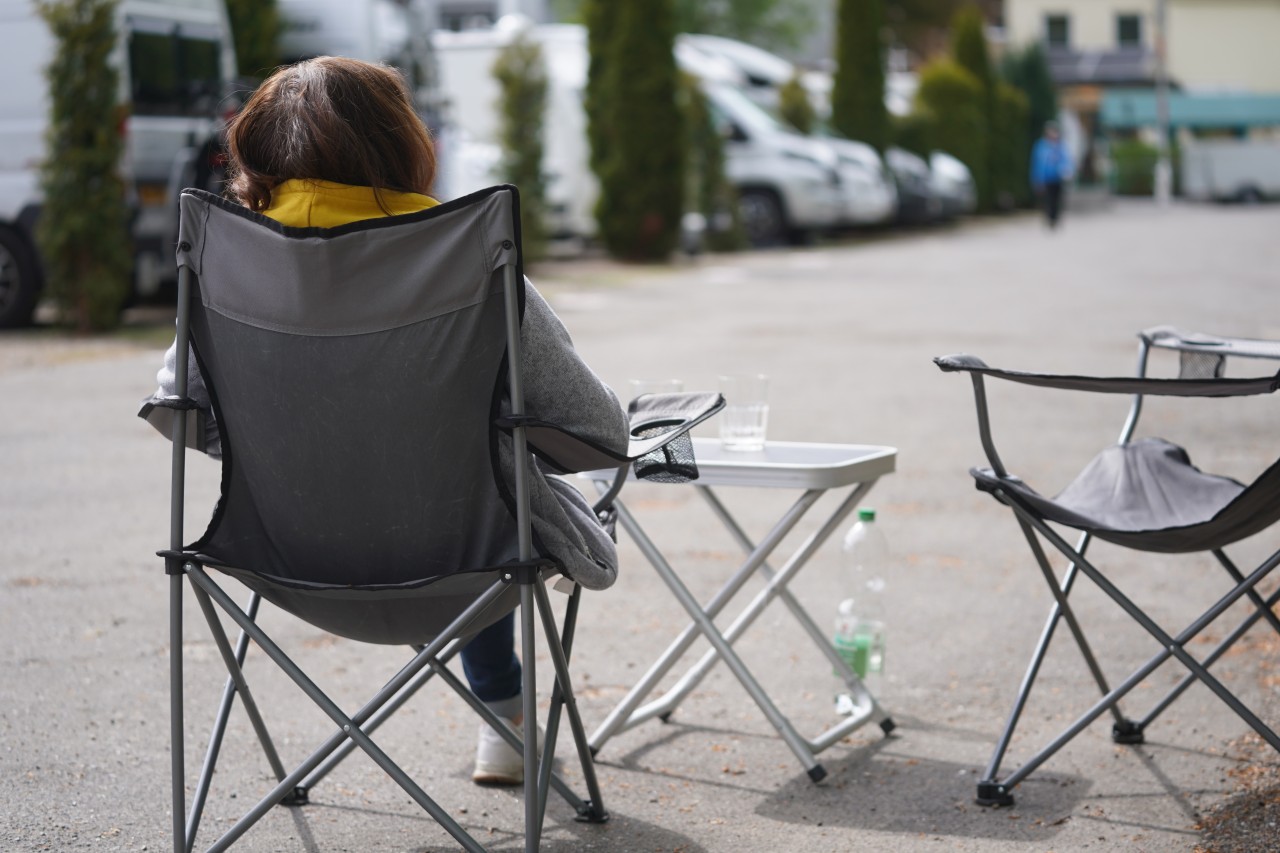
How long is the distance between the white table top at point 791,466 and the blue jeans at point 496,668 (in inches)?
15.6

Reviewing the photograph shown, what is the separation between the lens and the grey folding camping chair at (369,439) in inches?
104

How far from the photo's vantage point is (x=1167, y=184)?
3938cm

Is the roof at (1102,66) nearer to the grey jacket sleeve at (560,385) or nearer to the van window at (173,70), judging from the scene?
the van window at (173,70)

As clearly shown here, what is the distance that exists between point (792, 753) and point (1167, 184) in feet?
Answer: 126

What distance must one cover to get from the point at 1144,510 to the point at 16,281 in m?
10.9

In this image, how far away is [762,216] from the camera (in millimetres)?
22312

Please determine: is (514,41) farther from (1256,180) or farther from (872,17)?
(1256,180)

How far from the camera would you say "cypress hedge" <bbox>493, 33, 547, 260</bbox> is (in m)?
17.9

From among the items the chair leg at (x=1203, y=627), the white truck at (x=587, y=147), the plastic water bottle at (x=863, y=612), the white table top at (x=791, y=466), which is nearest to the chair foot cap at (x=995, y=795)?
the chair leg at (x=1203, y=627)

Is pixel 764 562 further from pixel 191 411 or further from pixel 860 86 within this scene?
pixel 860 86

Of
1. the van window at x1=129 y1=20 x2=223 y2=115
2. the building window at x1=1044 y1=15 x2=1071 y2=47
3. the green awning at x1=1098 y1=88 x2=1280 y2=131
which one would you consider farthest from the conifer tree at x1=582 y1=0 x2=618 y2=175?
the building window at x1=1044 y1=15 x2=1071 y2=47

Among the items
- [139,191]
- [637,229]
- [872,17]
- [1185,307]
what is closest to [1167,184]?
[872,17]

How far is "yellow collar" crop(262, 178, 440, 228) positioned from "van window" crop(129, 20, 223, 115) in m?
10.5

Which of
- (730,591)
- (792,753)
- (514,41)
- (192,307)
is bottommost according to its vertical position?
(792,753)
